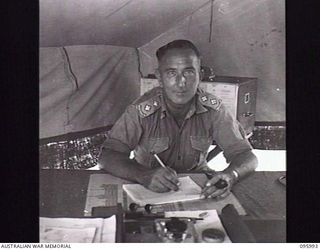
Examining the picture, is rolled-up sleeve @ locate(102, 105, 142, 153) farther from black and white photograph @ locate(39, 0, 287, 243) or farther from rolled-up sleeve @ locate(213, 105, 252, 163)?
rolled-up sleeve @ locate(213, 105, 252, 163)

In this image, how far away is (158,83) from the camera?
1413 mm

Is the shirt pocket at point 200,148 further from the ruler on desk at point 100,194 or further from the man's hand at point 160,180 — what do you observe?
the ruler on desk at point 100,194

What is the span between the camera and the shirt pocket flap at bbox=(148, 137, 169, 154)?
1.43m

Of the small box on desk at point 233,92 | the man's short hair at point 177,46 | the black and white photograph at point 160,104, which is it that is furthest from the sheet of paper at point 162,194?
the man's short hair at point 177,46

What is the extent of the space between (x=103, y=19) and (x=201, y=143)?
407 mm

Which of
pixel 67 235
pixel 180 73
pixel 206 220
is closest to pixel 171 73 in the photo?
pixel 180 73

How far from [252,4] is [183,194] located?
0.52m

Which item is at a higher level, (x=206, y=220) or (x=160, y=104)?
(x=160, y=104)

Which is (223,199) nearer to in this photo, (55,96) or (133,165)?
(133,165)

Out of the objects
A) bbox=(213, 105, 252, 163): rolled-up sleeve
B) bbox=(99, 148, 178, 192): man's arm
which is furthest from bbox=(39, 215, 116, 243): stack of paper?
bbox=(213, 105, 252, 163): rolled-up sleeve

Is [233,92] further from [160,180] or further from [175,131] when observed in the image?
[160,180]

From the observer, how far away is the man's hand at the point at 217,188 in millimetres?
1363

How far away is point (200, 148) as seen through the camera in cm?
143
